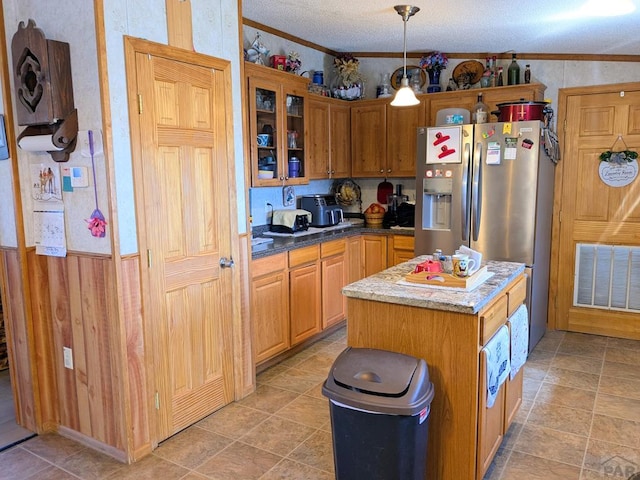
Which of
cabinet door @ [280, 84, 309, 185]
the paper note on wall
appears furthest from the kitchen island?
cabinet door @ [280, 84, 309, 185]

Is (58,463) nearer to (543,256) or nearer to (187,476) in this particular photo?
(187,476)

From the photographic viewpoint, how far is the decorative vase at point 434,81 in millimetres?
4609

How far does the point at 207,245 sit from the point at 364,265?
7.07 ft

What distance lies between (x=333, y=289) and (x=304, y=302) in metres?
0.45

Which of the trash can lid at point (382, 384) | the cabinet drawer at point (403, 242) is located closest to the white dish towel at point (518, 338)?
the trash can lid at point (382, 384)

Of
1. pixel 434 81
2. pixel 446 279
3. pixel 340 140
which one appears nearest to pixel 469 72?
pixel 434 81

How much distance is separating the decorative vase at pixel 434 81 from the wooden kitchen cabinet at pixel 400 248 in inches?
54.9

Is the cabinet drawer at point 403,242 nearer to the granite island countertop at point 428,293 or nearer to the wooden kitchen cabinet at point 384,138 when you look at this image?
the wooden kitchen cabinet at point 384,138

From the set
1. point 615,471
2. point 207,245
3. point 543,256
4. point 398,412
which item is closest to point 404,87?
point 207,245

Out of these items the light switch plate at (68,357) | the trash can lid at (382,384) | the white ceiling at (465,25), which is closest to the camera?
the trash can lid at (382,384)

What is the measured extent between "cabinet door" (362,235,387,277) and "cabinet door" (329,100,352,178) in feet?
2.45

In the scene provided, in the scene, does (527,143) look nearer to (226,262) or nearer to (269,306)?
(269,306)

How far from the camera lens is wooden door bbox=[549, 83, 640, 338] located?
4.10 m

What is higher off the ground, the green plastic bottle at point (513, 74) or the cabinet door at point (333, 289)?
the green plastic bottle at point (513, 74)
